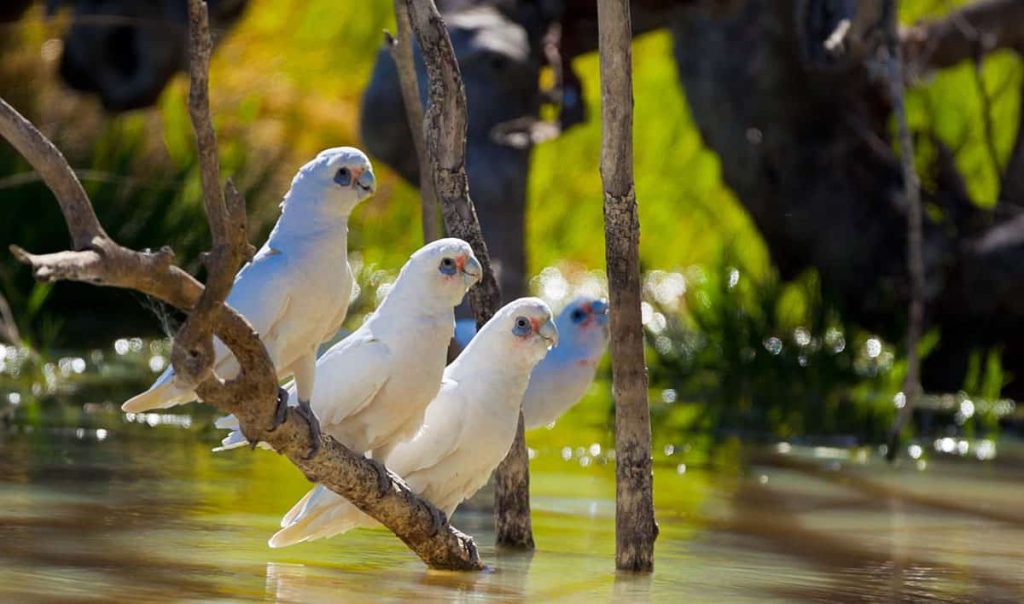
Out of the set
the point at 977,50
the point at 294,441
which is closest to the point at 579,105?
the point at 977,50

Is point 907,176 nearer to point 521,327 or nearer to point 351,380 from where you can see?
point 521,327

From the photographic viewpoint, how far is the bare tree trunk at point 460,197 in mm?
4746

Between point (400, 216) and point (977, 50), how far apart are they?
6126 millimetres

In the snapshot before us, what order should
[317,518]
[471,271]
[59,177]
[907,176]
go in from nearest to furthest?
[59,177] → [471,271] → [317,518] → [907,176]

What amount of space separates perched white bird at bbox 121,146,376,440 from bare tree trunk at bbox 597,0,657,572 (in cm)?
70

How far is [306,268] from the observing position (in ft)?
13.1

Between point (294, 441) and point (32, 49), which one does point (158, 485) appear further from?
point (32, 49)

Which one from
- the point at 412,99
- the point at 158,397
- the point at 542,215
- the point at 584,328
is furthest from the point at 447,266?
the point at 542,215

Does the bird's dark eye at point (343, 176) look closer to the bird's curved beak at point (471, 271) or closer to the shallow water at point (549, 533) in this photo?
the bird's curved beak at point (471, 271)

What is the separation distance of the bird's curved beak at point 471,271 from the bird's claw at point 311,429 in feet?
1.63

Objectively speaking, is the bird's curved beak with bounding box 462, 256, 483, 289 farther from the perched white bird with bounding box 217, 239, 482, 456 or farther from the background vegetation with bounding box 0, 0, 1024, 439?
the background vegetation with bounding box 0, 0, 1024, 439

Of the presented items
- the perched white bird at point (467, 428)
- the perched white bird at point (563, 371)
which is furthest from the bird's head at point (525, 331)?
the perched white bird at point (563, 371)

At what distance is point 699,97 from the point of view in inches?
381

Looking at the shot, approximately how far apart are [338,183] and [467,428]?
0.75 m
